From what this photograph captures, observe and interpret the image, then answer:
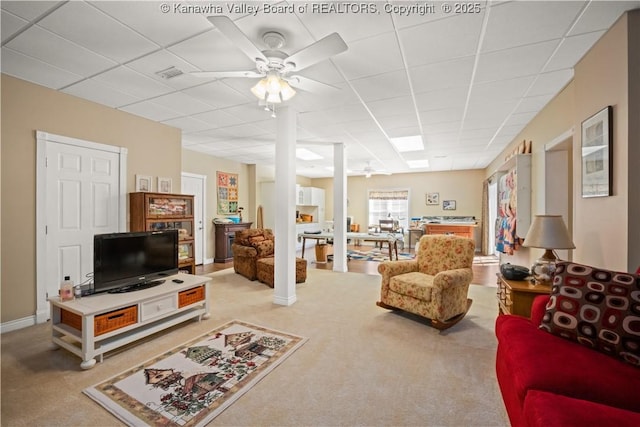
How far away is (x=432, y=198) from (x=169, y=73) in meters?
8.24

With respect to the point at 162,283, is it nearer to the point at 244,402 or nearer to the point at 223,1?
the point at 244,402

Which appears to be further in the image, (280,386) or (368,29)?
(368,29)

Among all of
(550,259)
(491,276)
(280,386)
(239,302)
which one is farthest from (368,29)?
(491,276)

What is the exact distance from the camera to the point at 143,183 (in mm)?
4102

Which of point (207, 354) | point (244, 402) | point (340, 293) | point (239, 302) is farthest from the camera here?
point (340, 293)

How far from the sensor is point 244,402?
1.77 meters

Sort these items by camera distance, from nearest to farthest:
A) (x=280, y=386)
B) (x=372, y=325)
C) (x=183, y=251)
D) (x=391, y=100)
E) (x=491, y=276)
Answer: (x=280, y=386)
(x=372, y=325)
(x=391, y=100)
(x=183, y=251)
(x=491, y=276)

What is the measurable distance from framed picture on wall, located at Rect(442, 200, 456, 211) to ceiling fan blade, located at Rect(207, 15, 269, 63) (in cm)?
820

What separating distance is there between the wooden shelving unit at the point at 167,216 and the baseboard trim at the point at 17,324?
53.8 inches

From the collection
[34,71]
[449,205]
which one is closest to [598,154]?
[34,71]

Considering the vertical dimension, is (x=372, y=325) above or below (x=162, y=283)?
below

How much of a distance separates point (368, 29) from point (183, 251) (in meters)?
3.95

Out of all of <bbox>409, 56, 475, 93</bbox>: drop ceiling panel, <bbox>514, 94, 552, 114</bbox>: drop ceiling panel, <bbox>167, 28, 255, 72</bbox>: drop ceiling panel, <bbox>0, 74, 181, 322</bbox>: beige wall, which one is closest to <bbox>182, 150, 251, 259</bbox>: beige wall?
<bbox>0, 74, 181, 322</bbox>: beige wall

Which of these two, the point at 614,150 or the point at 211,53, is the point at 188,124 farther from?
the point at 614,150
